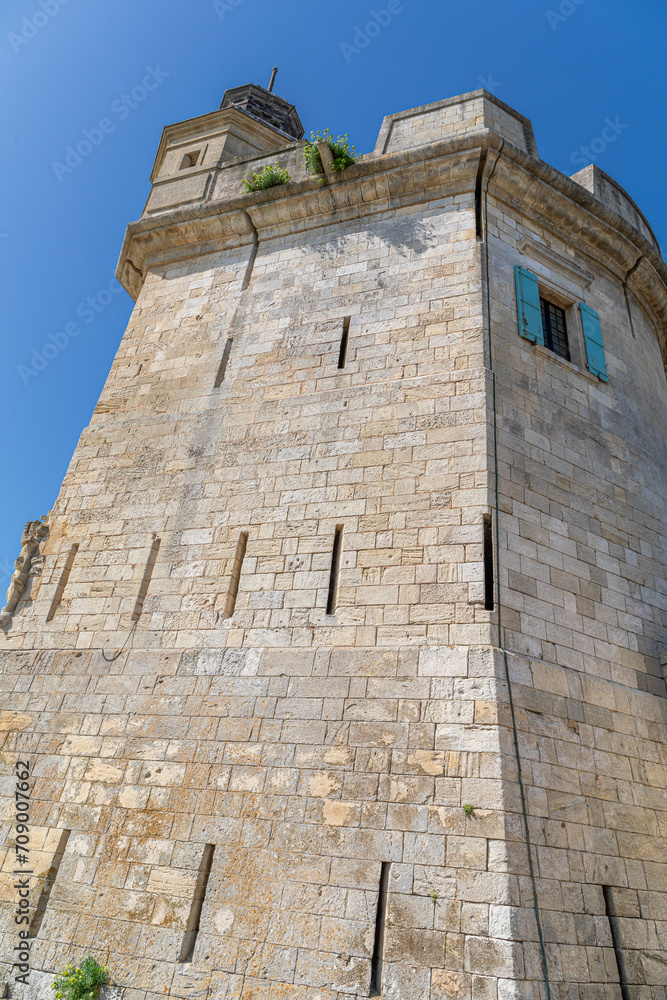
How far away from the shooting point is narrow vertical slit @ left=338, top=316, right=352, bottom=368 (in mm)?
7426

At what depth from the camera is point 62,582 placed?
7.23m

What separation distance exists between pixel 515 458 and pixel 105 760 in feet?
15.2

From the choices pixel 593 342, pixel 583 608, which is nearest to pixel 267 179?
pixel 593 342

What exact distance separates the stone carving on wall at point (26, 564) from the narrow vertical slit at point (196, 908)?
354 cm

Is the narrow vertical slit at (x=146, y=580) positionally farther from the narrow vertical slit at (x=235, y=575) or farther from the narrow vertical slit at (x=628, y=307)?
the narrow vertical slit at (x=628, y=307)

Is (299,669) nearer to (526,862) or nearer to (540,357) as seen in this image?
(526,862)

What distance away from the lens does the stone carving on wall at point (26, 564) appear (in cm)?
732

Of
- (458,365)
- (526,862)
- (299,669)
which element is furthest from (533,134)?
(526,862)

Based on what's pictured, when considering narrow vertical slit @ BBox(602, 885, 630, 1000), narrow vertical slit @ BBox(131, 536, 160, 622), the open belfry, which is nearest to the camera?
narrow vertical slit @ BBox(602, 885, 630, 1000)

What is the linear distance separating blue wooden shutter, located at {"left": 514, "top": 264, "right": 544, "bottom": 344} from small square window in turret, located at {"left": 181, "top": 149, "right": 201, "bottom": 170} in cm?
585

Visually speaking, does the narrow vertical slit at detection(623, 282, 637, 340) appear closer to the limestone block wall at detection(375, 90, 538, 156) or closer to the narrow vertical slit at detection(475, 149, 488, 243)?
the limestone block wall at detection(375, 90, 538, 156)

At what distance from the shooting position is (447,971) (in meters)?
4.26

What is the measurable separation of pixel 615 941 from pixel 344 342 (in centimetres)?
594

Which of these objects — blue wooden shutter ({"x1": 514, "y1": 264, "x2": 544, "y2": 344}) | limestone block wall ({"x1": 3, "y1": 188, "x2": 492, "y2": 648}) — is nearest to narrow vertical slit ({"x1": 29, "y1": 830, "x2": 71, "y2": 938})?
limestone block wall ({"x1": 3, "y1": 188, "x2": 492, "y2": 648})
